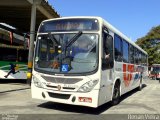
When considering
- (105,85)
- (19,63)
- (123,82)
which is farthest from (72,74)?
(19,63)

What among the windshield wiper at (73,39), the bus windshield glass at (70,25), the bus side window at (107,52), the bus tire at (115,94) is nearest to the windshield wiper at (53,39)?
the bus windshield glass at (70,25)

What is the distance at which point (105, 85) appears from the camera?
11039 mm

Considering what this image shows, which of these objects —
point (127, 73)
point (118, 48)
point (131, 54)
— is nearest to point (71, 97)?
point (118, 48)

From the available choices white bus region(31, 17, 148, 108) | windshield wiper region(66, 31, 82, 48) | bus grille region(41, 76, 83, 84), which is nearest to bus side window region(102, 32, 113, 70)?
white bus region(31, 17, 148, 108)

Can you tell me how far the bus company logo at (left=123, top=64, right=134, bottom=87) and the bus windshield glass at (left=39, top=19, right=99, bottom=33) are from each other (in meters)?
4.18

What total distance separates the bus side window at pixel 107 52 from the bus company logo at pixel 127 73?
2.94 meters

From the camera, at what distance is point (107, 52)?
1116 centimetres

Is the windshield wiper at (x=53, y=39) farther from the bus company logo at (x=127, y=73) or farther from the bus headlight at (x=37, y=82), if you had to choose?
the bus company logo at (x=127, y=73)

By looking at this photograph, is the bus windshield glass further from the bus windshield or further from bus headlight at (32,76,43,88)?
bus headlight at (32,76,43,88)

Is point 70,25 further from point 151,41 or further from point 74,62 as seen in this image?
point 151,41

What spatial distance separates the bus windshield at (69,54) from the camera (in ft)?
34.1

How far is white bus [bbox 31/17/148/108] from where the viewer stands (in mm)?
10273

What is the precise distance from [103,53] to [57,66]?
1.46m

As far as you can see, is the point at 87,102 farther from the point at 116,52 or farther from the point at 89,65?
the point at 116,52
